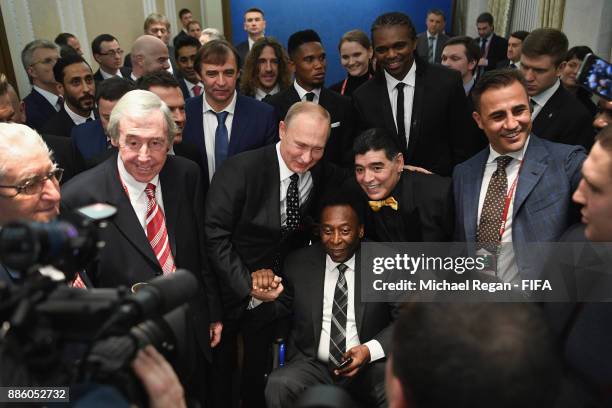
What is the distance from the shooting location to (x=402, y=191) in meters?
2.64

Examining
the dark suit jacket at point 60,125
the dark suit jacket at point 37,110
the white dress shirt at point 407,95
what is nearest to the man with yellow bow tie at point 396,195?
the white dress shirt at point 407,95

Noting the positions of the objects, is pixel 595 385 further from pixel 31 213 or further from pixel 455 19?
pixel 455 19

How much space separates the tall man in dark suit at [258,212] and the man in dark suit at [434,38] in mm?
6196

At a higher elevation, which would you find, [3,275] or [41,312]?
[41,312]

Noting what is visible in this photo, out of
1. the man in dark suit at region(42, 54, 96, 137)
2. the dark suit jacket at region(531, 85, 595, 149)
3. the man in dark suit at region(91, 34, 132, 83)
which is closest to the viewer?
the dark suit jacket at region(531, 85, 595, 149)

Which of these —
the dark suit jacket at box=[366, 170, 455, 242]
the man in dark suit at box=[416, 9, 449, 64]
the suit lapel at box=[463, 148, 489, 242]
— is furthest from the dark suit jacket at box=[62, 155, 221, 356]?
the man in dark suit at box=[416, 9, 449, 64]

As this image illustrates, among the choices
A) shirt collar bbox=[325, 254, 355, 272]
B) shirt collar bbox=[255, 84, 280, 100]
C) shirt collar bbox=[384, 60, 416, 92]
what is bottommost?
shirt collar bbox=[325, 254, 355, 272]

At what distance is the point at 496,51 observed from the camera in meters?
7.60

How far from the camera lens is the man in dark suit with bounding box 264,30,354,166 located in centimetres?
339

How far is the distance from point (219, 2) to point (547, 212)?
9.41 metres

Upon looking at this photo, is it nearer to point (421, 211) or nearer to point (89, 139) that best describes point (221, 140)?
point (89, 139)

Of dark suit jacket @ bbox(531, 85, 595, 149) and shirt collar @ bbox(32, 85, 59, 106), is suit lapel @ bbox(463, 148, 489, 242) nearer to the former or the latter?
dark suit jacket @ bbox(531, 85, 595, 149)

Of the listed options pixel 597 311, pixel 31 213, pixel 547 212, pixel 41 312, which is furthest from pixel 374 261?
pixel 41 312

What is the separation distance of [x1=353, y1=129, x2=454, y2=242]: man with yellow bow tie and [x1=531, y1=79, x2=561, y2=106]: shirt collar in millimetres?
860
